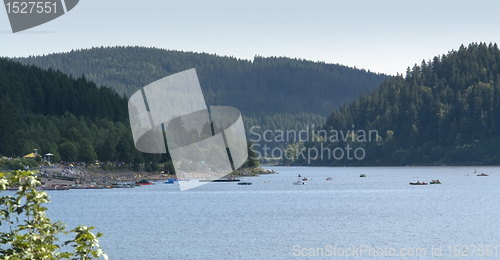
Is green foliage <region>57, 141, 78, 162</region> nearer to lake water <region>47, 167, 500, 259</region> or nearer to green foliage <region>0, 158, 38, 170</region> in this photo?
green foliage <region>0, 158, 38, 170</region>

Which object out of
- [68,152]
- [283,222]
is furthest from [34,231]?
[68,152]

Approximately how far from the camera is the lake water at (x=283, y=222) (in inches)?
2029

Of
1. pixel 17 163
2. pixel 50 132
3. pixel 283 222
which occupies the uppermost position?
pixel 50 132

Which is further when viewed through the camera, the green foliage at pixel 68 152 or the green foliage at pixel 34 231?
the green foliage at pixel 68 152

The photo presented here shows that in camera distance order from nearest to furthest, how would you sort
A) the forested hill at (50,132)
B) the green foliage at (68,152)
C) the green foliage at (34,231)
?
the green foliage at (34,231) < the forested hill at (50,132) < the green foliage at (68,152)

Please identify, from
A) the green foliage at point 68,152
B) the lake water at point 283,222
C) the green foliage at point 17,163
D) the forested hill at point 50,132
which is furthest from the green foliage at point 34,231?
the green foliage at point 68,152

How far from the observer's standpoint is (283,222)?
71.6 meters

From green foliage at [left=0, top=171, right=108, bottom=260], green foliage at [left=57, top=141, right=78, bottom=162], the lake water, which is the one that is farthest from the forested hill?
green foliage at [left=0, top=171, right=108, bottom=260]

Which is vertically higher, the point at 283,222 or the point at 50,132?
the point at 50,132

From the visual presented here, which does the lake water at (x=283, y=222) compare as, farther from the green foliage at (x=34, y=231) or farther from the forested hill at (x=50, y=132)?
the green foliage at (x=34, y=231)

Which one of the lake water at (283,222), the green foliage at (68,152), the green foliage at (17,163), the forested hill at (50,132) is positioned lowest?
the lake water at (283,222)

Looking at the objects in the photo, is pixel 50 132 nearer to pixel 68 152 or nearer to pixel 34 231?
pixel 68 152

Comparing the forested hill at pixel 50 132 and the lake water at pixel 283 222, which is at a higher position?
the forested hill at pixel 50 132

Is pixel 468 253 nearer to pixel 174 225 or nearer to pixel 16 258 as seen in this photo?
pixel 174 225
